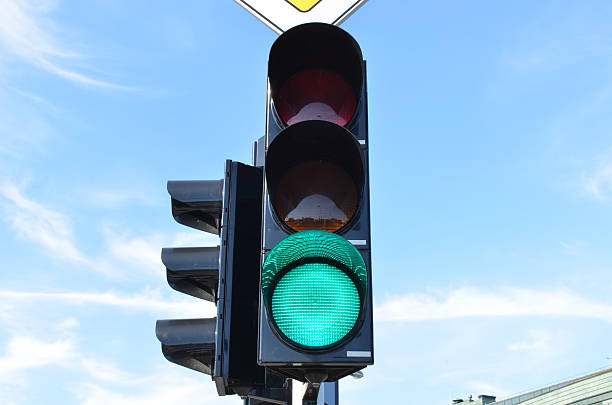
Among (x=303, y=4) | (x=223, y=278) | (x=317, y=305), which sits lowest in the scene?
(x=317, y=305)

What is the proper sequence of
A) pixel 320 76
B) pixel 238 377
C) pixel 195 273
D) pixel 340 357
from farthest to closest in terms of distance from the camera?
pixel 195 273 → pixel 238 377 → pixel 320 76 → pixel 340 357

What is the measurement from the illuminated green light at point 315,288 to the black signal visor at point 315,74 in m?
0.68

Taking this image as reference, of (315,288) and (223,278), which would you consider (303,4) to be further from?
(315,288)

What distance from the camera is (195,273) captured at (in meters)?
3.12

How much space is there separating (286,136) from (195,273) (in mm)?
Answer: 1053

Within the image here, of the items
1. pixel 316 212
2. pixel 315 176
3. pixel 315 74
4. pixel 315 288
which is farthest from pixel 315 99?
pixel 315 288

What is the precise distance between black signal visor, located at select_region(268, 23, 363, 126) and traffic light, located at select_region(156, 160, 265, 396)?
2.06 feet

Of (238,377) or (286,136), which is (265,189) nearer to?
(286,136)

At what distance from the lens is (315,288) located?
203 centimetres

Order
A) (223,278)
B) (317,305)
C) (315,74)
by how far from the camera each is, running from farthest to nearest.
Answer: (223,278) → (315,74) → (317,305)

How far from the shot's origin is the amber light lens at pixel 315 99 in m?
2.57

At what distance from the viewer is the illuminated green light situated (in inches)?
80.0

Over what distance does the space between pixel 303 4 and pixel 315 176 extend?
972mm

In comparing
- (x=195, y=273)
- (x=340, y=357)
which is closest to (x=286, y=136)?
(x=340, y=357)
